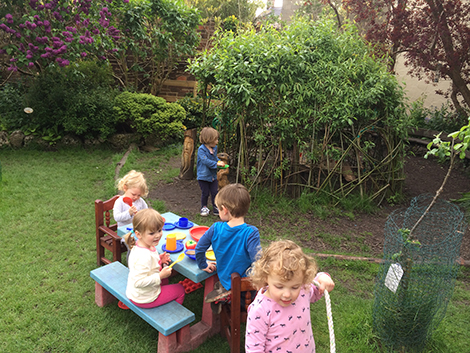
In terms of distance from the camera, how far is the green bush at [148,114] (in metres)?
8.81

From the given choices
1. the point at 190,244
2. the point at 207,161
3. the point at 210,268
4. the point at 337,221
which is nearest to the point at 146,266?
the point at 210,268

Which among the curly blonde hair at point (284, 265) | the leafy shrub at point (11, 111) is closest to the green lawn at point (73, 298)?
the curly blonde hair at point (284, 265)

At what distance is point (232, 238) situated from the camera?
2.63 meters

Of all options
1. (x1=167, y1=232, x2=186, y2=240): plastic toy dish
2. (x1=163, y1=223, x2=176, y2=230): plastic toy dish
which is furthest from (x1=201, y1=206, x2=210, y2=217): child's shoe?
(x1=167, y1=232, x2=186, y2=240): plastic toy dish

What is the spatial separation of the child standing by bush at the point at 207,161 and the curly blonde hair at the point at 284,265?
3.55m

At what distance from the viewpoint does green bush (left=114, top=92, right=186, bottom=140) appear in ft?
28.9

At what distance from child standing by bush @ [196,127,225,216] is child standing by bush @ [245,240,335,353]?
3.51 metres

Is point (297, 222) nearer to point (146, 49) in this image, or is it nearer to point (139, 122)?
point (139, 122)

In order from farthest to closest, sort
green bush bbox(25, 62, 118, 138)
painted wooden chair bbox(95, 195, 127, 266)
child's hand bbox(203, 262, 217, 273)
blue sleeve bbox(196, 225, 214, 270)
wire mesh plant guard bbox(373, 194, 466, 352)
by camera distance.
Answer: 1. green bush bbox(25, 62, 118, 138)
2. painted wooden chair bbox(95, 195, 127, 266)
3. child's hand bbox(203, 262, 217, 273)
4. blue sleeve bbox(196, 225, 214, 270)
5. wire mesh plant guard bbox(373, 194, 466, 352)

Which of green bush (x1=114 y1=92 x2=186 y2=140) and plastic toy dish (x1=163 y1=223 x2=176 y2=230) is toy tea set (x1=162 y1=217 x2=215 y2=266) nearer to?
plastic toy dish (x1=163 y1=223 x2=176 y2=230)

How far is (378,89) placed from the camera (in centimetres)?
555

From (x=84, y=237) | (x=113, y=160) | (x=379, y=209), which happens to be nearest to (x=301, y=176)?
(x=379, y=209)

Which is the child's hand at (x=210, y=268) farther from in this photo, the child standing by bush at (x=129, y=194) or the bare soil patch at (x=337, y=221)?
the bare soil patch at (x=337, y=221)

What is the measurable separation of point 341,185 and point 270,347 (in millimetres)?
4480
